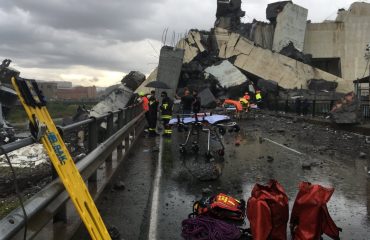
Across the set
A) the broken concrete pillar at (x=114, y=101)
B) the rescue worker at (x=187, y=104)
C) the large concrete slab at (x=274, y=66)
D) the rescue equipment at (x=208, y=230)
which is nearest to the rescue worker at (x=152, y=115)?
the rescue worker at (x=187, y=104)

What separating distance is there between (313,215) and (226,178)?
4.55m

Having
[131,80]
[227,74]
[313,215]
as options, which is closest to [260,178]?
[313,215]

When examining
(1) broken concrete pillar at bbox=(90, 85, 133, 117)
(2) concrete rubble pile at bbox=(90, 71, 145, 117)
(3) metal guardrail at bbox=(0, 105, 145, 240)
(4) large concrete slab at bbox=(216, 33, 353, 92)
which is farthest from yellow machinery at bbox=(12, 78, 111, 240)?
(4) large concrete slab at bbox=(216, 33, 353, 92)

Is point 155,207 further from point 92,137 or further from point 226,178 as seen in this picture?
point 226,178

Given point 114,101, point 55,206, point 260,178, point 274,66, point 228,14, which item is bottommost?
point 260,178

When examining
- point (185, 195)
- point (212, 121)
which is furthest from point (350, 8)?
point (185, 195)

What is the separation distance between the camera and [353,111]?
2286cm

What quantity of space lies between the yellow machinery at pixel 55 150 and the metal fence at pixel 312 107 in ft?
70.7

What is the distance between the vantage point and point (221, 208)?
6.30 metres

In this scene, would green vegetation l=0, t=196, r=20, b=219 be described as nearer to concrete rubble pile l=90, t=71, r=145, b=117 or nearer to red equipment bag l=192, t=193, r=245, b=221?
red equipment bag l=192, t=193, r=245, b=221

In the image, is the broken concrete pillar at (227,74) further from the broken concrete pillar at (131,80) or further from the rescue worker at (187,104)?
the rescue worker at (187,104)

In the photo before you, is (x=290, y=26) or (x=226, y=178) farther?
(x=290, y=26)

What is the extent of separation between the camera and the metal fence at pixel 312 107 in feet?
85.9

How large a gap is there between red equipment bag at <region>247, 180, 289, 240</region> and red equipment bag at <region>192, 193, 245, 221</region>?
96cm
